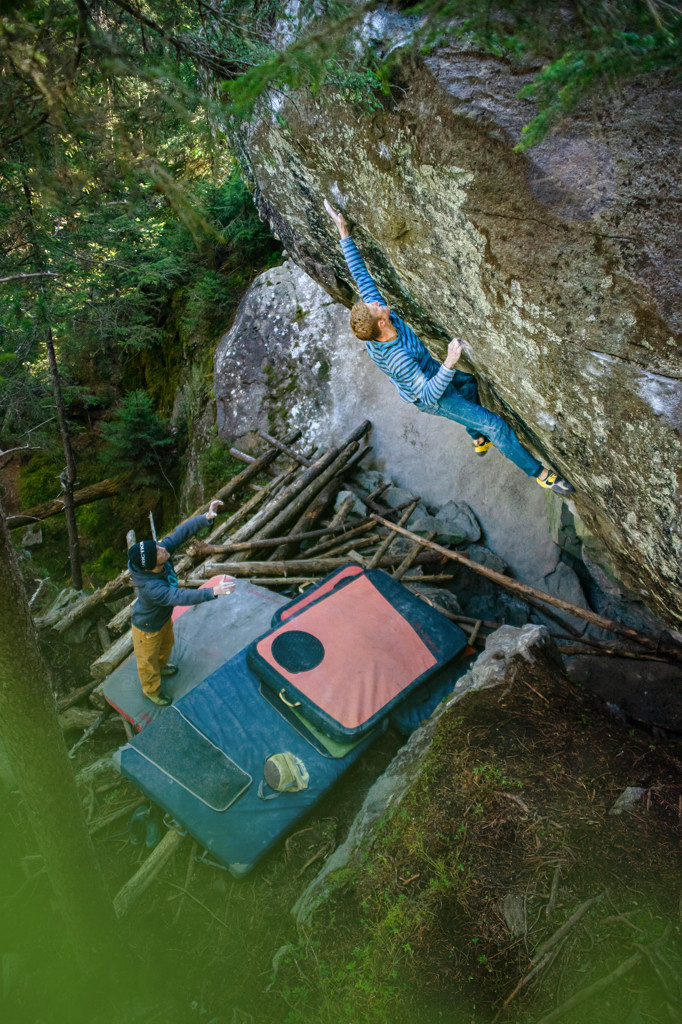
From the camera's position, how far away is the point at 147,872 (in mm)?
5301

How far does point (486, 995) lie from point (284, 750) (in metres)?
2.58

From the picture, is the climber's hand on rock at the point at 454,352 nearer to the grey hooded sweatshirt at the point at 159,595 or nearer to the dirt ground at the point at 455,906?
the dirt ground at the point at 455,906

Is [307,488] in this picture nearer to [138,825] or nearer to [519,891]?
[138,825]

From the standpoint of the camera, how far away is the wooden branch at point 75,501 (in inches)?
480

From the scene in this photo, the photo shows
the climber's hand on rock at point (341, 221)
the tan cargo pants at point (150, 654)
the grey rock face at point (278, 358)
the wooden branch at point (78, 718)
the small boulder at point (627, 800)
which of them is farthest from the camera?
the grey rock face at point (278, 358)

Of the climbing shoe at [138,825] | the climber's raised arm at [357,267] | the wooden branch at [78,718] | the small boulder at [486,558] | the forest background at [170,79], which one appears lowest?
the small boulder at [486,558]

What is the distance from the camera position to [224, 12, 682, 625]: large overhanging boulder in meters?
3.29

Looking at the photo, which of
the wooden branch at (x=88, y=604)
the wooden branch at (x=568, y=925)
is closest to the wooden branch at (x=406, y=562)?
the wooden branch at (x=88, y=604)

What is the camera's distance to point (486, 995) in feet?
11.5

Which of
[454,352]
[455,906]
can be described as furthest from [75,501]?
[455,906]

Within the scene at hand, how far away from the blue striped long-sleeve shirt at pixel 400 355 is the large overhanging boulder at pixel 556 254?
282mm

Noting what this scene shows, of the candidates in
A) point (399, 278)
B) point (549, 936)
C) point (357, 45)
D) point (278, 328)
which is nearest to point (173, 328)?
point (278, 328)

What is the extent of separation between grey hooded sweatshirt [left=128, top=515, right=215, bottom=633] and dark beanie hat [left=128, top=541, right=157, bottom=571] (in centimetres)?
13

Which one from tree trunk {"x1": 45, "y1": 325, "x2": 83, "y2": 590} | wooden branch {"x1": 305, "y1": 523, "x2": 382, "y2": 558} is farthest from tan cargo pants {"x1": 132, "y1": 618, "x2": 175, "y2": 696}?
tree trunk {"x1": 45, "y1": 325, "x2": 83, "y2": 590}
